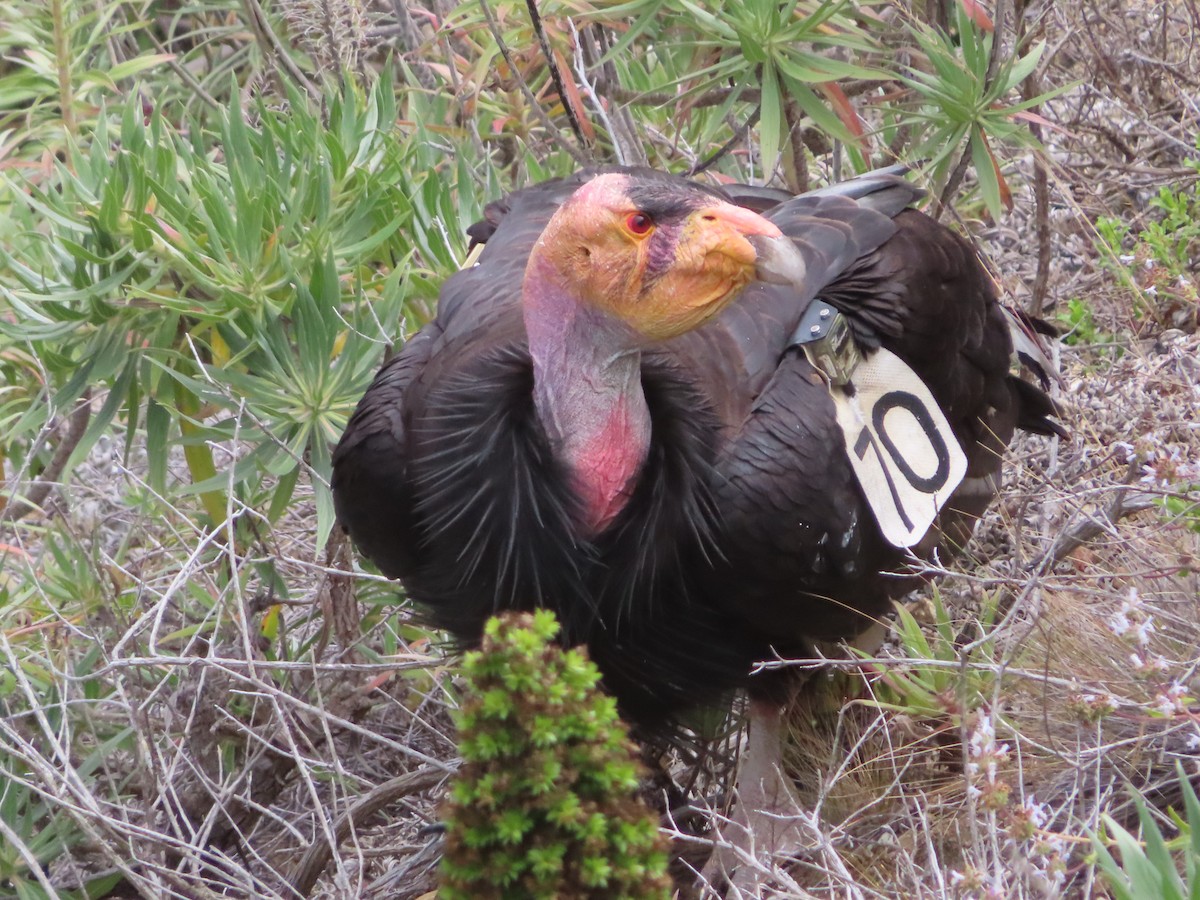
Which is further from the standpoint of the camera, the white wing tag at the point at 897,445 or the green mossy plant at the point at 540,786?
the white wing tag at the point at 897,445

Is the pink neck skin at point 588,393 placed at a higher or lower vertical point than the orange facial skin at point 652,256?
lower

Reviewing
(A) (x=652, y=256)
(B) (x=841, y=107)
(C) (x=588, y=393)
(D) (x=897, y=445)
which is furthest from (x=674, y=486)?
(B) (x=841, y=107)

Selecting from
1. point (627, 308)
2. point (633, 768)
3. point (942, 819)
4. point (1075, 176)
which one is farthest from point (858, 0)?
point (633, 768)

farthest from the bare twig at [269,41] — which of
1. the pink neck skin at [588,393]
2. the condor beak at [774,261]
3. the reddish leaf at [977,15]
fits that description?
the condor beak at [774,261]

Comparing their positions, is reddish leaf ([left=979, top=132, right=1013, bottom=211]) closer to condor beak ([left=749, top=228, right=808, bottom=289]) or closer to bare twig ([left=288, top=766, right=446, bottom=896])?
condor beak ([left=749, top=228, right=808, bottom=289])

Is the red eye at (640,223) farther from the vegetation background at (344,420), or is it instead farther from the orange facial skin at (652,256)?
the vegetation background at (344,420)

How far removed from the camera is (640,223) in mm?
2828

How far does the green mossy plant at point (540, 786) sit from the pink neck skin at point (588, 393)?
1400mm

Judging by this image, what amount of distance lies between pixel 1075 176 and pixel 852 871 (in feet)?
8.89

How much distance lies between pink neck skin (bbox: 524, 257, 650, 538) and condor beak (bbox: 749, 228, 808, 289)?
0.32 metres

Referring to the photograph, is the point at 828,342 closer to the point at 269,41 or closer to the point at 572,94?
the point at 572,94

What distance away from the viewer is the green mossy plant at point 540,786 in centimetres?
158

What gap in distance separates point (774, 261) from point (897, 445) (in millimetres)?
735

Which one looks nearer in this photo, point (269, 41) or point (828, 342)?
point (828, 342)
